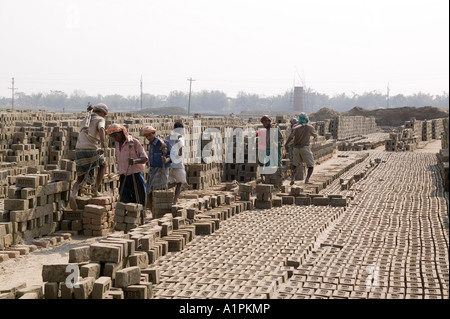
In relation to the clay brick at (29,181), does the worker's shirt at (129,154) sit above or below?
above

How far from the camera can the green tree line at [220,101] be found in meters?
161

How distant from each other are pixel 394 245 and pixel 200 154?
8.25 metres

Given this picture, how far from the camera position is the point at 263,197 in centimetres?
1183

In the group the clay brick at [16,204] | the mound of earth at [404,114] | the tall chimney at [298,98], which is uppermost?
the tall chimney at [298,98]

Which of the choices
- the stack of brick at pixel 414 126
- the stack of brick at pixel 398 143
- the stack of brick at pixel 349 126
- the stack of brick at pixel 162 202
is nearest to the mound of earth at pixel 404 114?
the stack of brick at pixel 349 126

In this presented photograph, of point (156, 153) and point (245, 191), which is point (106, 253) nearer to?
point (156, 153)

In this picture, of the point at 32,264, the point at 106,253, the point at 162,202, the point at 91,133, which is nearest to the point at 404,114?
the point at 162,202

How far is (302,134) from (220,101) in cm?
16001

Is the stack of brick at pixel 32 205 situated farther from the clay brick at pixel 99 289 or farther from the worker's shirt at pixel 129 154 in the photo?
the clay brick at pixel 99 289

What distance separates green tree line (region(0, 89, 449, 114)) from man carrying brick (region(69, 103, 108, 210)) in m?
152

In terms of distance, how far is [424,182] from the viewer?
16250mm

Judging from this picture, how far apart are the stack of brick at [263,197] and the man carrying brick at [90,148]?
327cm
